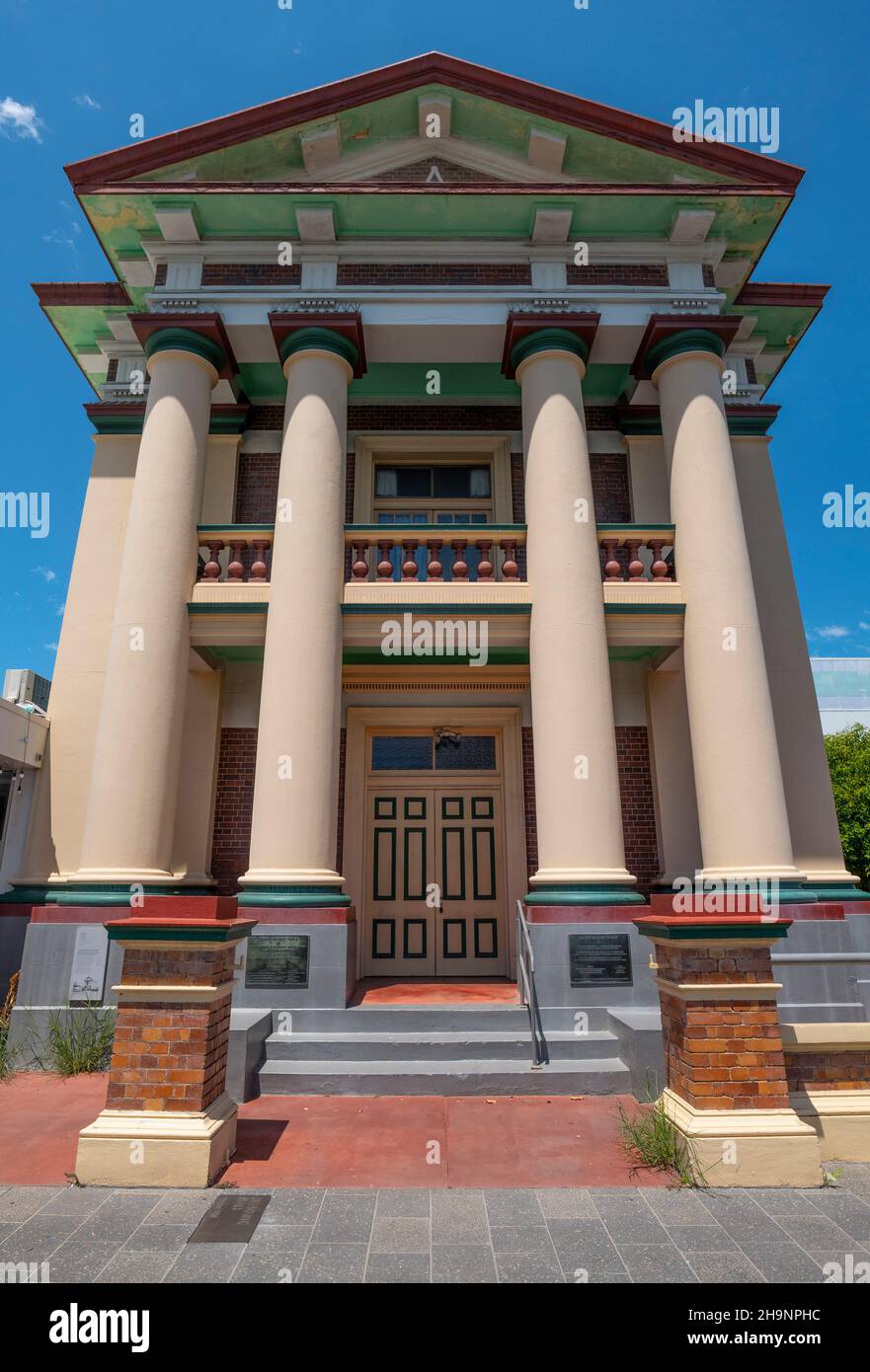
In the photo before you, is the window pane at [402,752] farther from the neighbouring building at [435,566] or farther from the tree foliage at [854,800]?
the tree foliage at [854,800]

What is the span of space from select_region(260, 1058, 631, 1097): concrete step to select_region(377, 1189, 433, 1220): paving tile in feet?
6.67

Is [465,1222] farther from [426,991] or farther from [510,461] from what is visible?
[510,461]

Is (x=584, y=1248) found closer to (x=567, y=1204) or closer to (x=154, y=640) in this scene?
(x=567, y=1204)

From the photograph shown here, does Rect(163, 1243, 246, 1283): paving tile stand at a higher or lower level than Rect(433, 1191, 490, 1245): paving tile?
higher

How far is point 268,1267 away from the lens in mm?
3547

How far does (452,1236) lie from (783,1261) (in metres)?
1.55

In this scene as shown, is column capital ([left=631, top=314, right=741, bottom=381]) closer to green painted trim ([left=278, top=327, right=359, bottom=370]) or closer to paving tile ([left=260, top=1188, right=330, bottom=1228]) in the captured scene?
green painted trim ([left=278, top=327, right=359, bottom=370])

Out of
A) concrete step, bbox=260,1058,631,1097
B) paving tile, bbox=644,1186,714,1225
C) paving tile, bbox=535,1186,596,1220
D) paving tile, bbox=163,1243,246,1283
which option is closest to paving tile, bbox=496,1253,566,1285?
paving tile, bbox=535,1186,596,1220

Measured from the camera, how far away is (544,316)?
1012cm

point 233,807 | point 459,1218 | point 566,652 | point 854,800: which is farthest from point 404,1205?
point 854,800

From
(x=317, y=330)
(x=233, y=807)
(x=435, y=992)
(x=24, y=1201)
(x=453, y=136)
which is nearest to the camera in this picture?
(x=24, y=1201)

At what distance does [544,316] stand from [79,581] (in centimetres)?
723

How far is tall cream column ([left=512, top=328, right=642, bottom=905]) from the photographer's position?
27.1ft
